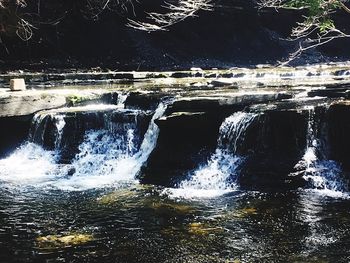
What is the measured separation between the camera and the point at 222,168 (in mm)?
9859

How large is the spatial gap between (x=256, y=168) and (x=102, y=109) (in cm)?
524

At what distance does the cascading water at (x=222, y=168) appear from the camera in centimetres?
895

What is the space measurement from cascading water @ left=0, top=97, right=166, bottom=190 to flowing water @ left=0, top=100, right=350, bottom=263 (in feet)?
0.17

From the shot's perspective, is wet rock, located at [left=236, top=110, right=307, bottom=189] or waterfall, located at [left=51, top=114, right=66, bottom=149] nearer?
wet rock, located at [left=236, top=110, right=307, bottom=189]

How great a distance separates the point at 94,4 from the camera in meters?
28.5

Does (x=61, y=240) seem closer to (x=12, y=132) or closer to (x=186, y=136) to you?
(x=186, y=136)

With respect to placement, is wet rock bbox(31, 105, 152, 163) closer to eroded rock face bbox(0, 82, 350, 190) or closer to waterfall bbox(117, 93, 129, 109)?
eroded rock face bbox(0, 82, 350, 190)

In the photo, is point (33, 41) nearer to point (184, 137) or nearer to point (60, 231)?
point (184, 137)

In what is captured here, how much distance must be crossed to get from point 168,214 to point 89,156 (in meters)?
4.89

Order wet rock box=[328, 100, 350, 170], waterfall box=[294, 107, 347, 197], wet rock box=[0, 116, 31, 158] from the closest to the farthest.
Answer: waterfall box=[294, 107, 347, 197]
wet rock box=[328, 100, 350, 170]
wet rock box=[0, 116, 31, 158]

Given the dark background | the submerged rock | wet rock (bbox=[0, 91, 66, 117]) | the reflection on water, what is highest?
the dark background

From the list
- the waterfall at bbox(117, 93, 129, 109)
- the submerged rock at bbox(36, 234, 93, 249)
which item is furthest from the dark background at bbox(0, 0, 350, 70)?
the submerged rock at bbox(36, 234, 93, 249)

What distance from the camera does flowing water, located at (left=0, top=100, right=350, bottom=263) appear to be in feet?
19.3

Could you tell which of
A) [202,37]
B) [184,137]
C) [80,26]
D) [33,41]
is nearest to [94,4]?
[80,26]
